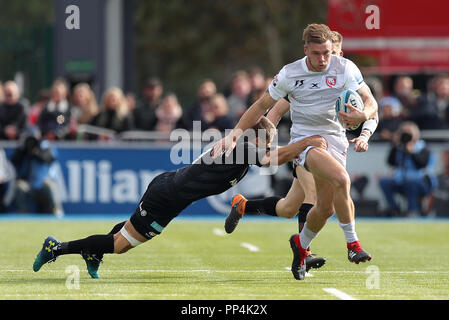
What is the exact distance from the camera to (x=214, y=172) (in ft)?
32.4

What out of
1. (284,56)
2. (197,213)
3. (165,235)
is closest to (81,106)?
(197,213)

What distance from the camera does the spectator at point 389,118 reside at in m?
21.5

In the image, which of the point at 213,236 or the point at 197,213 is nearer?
the point at 213,236

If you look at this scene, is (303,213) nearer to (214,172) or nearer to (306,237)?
(306,237)

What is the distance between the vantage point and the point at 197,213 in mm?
21656

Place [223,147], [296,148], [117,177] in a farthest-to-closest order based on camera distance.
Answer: [117,177] < [296,148] < [223,147]

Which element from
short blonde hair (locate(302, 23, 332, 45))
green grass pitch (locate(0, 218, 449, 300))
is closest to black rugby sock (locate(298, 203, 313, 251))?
green grass pitch (locate(0, 218, 449, 300))

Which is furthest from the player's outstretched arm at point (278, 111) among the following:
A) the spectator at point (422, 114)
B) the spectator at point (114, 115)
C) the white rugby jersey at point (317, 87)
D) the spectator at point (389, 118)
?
the spectator at point (422, 114)

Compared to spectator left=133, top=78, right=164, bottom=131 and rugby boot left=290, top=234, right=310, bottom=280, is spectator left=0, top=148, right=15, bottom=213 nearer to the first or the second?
spectator left=133, top=78, right=164, bottom=131

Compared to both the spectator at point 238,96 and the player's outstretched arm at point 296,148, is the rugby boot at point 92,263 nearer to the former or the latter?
the player's outstretched arm at point 296,148

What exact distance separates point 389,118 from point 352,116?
1190 cm

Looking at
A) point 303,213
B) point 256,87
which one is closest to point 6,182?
Answer: point 256,87

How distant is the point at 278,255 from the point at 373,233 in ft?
14.0

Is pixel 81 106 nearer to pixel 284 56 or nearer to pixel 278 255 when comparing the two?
pixel 278 255
